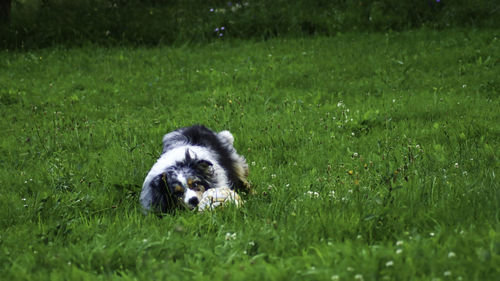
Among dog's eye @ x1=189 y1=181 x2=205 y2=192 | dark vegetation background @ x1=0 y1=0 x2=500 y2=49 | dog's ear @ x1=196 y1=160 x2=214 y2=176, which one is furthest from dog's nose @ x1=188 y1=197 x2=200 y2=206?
dark vegetation background @ x1=0 y1=0 x2=500 y2=49

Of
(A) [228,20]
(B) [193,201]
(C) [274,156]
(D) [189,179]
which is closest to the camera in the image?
(B) [193,201]

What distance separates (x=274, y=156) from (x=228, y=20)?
8.21m

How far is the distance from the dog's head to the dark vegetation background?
26.6ft

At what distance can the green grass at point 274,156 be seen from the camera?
277 cm

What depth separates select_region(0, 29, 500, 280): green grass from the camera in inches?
109

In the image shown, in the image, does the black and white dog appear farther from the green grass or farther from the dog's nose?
the green grass

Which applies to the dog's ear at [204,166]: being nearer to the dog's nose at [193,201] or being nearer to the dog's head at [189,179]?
the dog's head at [189,179]

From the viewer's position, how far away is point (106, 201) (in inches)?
175

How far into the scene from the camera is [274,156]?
5.79 m

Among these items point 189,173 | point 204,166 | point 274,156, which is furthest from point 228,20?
point 189,173

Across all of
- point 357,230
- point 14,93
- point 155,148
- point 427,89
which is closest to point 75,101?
point 14,93

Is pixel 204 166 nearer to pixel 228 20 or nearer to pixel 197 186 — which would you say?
pixel 197 186

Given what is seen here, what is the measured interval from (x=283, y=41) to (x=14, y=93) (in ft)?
20.6

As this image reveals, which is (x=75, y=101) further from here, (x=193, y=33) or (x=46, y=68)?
(x=193, y=33)
